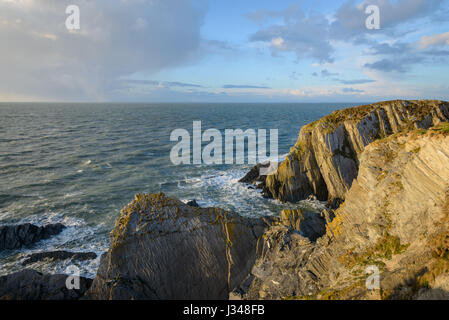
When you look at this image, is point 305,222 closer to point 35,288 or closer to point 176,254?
point 176,254

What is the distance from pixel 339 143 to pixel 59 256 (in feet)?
109

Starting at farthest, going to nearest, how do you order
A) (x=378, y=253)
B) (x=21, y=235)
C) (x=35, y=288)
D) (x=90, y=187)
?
1. (x=90, y=187)
2. (x=21, y=235)
3. (x=35, y=288)
4. (x=378, y=253)

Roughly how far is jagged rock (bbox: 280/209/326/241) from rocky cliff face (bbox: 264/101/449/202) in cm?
1072

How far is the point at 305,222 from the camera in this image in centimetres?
2148

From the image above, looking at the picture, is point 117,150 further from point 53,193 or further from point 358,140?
point 358,140

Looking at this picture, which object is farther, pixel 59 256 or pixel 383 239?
pixel 59 256

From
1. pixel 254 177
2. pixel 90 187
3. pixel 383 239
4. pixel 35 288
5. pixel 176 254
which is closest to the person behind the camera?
pixel 383 239

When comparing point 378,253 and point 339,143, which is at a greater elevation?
point 339,143

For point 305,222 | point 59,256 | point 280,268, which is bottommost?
point 59,256

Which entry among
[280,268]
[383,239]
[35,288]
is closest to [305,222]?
[280,268]

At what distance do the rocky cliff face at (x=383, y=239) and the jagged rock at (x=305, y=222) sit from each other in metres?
5.41

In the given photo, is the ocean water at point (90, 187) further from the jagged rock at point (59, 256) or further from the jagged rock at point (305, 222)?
the jagged rock at point (305, 222)

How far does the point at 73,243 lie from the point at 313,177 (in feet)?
97.5

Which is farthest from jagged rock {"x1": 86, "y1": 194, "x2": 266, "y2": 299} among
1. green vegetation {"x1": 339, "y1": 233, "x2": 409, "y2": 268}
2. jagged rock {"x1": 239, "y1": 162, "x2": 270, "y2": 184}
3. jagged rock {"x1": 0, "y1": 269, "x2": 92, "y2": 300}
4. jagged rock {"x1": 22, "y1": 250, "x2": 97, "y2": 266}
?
jagged rock {"x1": 239, "y1": 162, "x2": 270, "y2": 184}
